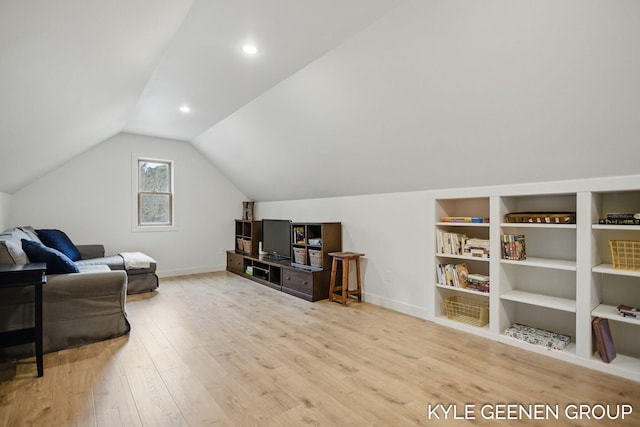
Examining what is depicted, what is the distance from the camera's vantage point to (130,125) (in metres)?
5.22

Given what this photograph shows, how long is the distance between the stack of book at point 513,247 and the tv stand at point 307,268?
2.23 m

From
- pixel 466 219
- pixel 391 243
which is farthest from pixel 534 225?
pixel 391 243

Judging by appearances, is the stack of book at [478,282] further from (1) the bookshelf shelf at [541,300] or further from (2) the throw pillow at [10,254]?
(2) the throw pillow at [10,254]

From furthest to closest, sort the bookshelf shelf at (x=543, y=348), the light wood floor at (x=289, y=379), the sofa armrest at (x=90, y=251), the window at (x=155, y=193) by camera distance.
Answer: the window at (x=155, y=193), the sofa armrest at (x=90, y=251), the bookshelf shelf at (x=543, y=348), the light wood floor at (x=289, y=379)

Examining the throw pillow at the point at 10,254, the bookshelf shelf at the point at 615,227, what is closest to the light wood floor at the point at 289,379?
the throw pillow at the point at 10,254

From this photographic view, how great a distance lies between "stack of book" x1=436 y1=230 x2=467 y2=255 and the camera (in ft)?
A: 11.1

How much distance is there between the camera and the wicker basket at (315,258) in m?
4.58

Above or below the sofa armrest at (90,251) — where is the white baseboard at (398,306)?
below

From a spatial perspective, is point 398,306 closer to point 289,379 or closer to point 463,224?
point 463,224

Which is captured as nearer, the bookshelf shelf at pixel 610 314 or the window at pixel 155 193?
the bookshelf shelf at pixel 610 314

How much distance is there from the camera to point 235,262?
6.37 m

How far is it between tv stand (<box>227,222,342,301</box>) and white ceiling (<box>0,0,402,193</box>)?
2.07 metres

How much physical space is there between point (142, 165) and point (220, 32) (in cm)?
430

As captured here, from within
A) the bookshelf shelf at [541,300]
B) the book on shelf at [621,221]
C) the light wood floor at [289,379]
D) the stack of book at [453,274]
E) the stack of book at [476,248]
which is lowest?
the light wood floor at [289,379]
